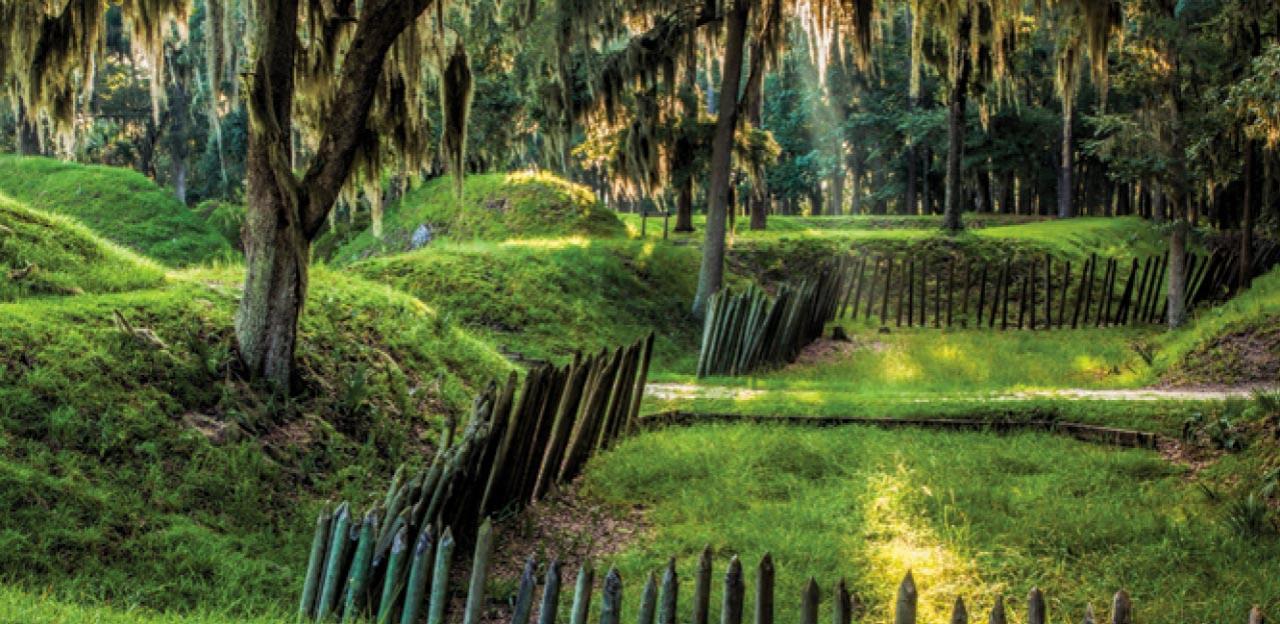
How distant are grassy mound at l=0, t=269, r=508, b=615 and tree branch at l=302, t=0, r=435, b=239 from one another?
1449 millimetres

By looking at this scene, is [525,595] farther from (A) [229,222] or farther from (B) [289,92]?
(A) [229,222]

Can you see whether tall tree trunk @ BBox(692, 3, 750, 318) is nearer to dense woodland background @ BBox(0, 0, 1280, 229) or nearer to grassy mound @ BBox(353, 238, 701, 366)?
dense woodland background @ BBox(0, 0, 1280, 229)

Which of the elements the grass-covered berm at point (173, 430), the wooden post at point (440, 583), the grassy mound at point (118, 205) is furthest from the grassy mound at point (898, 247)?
the wooden post at point (440, 583)

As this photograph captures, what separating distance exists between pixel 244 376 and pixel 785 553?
4597 millimetres

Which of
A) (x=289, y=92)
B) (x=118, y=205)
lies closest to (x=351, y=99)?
(x=289, y=92)

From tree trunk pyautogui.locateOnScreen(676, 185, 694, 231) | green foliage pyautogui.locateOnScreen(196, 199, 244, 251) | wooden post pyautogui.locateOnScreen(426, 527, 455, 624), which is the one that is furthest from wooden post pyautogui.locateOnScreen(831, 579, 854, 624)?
green foliage pyautogui.locateOnScreen(196, 199, 244, 251)

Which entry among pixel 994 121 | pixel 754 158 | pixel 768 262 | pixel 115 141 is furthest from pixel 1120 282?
pixel 115 141

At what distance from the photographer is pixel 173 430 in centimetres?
711

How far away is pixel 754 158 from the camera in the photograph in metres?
19.5

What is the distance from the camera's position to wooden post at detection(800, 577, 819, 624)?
3730mm

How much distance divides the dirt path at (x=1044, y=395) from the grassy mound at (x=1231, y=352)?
0.54 m

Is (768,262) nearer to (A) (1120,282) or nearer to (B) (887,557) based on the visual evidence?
(A) (1120,282)

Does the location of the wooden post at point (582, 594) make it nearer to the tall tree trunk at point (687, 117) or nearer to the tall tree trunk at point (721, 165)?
the tall tree trunk at point (721, 165)

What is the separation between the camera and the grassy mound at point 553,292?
619 inches
